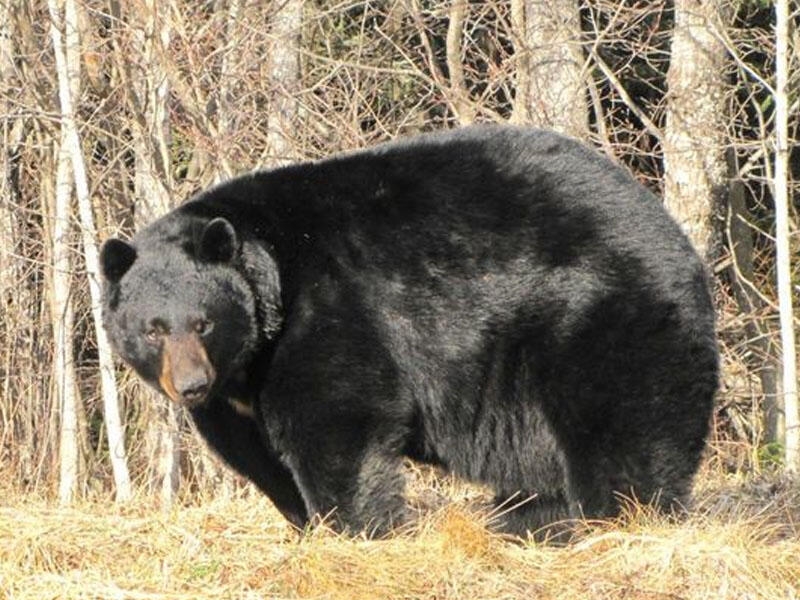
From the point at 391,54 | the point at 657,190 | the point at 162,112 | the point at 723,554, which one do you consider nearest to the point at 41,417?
the point at 162,112

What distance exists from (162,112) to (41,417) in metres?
3.27

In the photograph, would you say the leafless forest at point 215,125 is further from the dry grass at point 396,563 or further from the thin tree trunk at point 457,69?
the dry grass at point 396,563

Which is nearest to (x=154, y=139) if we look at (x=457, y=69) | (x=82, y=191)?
(x=82, y=191)

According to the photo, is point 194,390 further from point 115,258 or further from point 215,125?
point 215,125

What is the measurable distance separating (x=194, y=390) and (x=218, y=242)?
0.65 m

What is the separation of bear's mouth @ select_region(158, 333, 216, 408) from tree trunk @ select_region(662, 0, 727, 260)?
616cm

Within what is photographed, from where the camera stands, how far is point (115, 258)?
6480mm

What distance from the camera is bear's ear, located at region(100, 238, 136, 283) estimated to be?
6.41 meters

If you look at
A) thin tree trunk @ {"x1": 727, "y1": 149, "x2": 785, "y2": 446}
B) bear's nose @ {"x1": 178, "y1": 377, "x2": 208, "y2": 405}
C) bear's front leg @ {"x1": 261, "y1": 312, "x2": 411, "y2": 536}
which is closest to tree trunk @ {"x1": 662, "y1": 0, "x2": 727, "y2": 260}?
thin tree trunk @ {"x1": 727, "y1": 149, "x2": 785, "y2": 446}

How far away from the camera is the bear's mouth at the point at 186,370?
6250mm

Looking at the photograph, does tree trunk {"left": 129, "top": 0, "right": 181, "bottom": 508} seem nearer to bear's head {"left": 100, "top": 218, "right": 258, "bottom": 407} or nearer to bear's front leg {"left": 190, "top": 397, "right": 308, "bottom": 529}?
bear's front leg {"left": 190, "top": 397, "right": 308, "bottom": 529}

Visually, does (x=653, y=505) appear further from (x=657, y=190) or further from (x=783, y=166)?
(x=657, y=190)

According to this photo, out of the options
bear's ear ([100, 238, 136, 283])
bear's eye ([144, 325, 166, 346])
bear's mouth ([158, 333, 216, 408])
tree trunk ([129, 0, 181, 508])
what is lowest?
bear's mouth ([158, 333, 216, 408])

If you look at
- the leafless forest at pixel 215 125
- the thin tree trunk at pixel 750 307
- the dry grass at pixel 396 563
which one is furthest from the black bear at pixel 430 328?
the thin tree trunk at pixel 750 307
